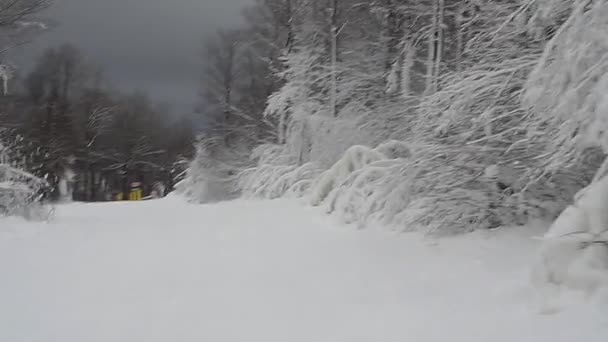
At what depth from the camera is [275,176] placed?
14875mm

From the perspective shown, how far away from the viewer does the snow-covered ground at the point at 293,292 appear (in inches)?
140

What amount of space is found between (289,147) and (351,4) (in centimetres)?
455

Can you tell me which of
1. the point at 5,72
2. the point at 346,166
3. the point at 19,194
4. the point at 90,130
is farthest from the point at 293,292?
the point at 90,130

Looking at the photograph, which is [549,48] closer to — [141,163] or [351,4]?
[351,4]

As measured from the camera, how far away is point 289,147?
1600 centimetres

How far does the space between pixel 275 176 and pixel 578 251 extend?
38.2 ft

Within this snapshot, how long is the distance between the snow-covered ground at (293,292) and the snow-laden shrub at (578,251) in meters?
0.18

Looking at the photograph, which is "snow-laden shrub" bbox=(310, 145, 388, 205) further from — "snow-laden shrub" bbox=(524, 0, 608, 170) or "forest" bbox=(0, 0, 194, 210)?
"forest" bbox=(0, 0, 194, 210)

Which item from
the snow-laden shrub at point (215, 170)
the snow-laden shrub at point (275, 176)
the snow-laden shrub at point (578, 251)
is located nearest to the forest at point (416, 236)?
the snow-laden shrub at point (578, 251)

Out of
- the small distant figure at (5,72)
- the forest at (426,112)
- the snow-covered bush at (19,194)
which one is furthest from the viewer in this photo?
the small distant figure at (5,72)

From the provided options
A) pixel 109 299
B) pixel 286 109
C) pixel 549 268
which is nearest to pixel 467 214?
pixel 549 268

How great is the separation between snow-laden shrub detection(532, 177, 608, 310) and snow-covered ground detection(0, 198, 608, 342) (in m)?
0.18

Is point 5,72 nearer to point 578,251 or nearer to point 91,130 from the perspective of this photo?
point 578,251

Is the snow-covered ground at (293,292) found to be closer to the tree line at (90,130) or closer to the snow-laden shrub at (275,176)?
the snow-laden shrub at (275,176)
